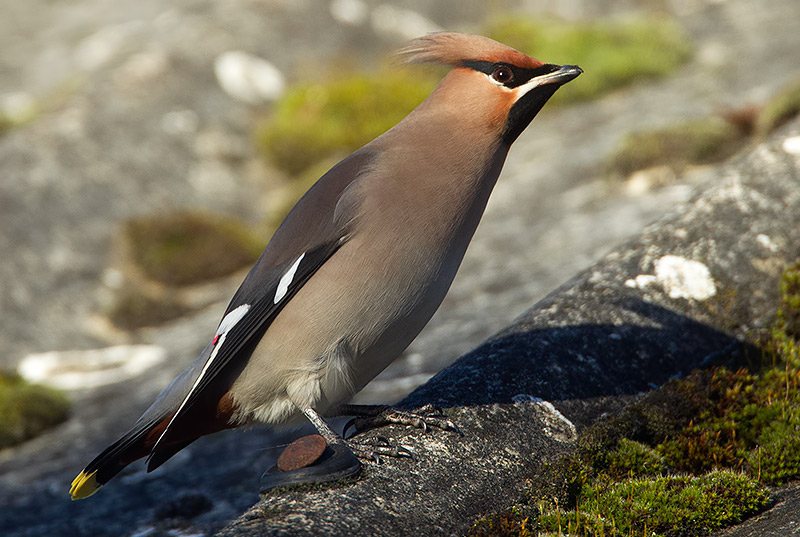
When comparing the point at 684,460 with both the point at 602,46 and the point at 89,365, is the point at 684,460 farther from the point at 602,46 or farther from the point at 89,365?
the point at 602,46

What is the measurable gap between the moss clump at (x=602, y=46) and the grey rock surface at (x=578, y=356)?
23.0ft

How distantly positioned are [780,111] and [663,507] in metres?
5.94

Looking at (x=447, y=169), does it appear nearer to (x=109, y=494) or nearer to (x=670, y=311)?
(x=670, y=311)

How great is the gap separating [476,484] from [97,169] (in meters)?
9.28

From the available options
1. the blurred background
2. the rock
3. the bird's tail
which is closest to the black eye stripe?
the blurred background

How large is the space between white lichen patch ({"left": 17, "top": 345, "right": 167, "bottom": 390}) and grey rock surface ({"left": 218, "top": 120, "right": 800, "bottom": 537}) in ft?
17.3

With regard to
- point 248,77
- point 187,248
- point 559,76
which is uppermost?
point 248,77

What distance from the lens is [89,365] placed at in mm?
8836

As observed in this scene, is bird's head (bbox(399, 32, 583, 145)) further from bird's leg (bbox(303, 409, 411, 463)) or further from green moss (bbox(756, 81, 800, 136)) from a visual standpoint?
green moss (bbox(756, 81, 800, 136))

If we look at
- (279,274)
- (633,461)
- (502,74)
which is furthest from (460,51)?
(633,461)

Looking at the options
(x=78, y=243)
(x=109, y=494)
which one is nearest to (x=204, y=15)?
(x=78, y=243)

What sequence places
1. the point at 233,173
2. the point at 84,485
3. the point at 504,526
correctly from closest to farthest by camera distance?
the point at 504,526
the point at 84,485
the point at 233,173

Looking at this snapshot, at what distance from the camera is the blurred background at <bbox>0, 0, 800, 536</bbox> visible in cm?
624

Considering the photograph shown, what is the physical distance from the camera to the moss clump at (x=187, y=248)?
1016 centimetres
